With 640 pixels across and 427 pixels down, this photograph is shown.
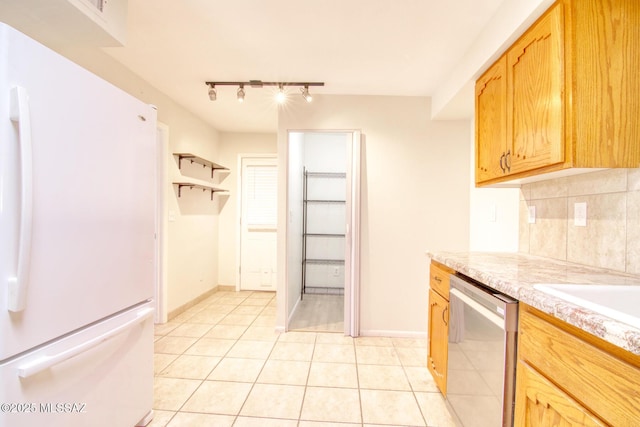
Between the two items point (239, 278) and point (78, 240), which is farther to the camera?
point (239, 278)

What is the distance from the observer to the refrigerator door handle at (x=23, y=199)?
0.88 m

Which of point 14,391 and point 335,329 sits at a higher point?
point 14,391

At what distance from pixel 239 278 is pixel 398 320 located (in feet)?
7.99

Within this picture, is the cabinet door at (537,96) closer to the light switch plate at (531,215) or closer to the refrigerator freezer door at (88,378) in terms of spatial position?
the light switch plate at (531,215)

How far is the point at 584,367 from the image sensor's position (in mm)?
758

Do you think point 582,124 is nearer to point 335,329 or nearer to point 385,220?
point 385,220

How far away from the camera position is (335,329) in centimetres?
298

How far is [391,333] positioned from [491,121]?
205 cm

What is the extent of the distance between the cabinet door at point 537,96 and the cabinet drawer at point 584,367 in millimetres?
729

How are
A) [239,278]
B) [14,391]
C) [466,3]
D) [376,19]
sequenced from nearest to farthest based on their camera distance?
[14,391]
[466,3]
[376,19]
[239,278]

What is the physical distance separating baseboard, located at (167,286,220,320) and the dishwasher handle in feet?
9.49

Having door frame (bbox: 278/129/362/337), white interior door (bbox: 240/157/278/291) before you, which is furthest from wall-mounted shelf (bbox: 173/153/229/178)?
door frame (bbox: 278/129/362/337)

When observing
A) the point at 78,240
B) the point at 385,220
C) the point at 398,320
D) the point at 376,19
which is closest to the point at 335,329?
the point at 398,320

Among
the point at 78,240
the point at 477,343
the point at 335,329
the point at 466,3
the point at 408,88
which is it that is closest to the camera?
the point at 78,240
